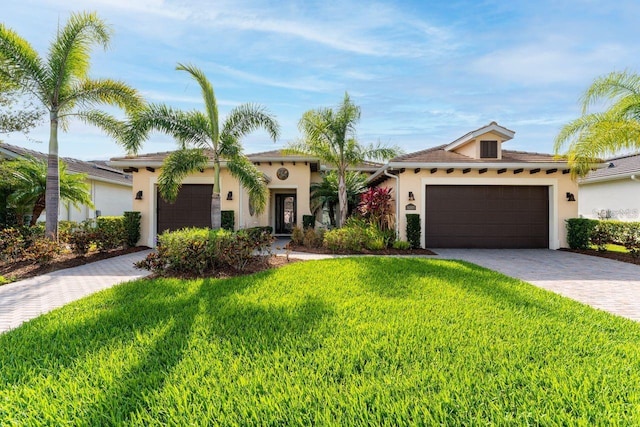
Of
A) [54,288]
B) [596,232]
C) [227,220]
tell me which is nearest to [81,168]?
[227,220]

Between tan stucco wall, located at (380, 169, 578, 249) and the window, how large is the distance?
27.8 inches

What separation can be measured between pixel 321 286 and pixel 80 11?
35.7 ft

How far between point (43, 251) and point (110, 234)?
2.51m

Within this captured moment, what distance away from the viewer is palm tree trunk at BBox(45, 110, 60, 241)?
983cm

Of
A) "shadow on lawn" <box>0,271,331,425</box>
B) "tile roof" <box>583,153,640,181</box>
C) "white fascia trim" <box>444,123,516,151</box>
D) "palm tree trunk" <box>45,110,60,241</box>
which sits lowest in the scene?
"shadow on lawn" <box>0,271,331,425</box>

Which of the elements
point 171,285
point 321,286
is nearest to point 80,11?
point 171,285

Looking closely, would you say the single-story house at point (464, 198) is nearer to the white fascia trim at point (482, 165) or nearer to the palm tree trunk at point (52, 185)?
the white fascia trim at point (482, 165)

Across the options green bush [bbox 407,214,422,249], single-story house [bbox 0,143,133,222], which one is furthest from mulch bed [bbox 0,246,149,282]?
green bush [bbox 407,214,422,249]

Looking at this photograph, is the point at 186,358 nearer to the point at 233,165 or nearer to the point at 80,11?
the point at 233,165

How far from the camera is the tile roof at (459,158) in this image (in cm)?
1310

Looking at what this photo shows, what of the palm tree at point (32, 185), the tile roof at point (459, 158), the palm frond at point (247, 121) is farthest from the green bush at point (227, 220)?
the tile roof at point (459, 158)

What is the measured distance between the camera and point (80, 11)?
9688mm

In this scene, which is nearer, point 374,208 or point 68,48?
point 68,48

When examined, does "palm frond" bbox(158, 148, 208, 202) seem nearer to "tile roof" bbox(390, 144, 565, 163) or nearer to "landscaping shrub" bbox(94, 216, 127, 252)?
"landscaping shrub" bbox(94, 216, 127, 252)
